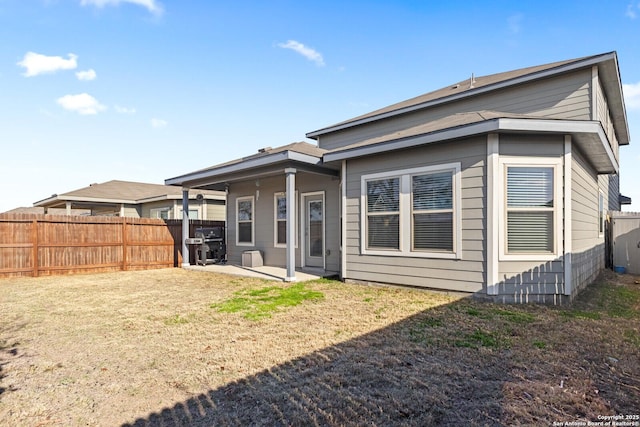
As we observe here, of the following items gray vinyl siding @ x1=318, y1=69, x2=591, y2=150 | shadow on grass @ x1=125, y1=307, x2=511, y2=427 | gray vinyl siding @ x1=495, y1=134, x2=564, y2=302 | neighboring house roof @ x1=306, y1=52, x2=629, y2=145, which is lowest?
shadow on grass @ x1=125, y1=307, x2=511, y2=427

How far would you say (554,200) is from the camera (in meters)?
5.50

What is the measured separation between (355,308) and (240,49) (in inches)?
368

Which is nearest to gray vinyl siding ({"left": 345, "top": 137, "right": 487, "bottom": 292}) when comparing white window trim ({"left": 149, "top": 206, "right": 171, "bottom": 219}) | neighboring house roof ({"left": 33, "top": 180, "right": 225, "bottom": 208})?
neighboring house roof ({"left": 33, "top": 180, "right": 225, "bottom": 208})

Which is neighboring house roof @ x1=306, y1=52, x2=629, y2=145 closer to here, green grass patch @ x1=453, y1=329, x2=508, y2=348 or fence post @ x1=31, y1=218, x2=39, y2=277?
green grass patch @ x1=453, y1=329, x2=508, y2=348

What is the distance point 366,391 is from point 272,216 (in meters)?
7.95

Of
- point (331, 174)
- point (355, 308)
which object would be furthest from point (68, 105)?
point (355, 308)

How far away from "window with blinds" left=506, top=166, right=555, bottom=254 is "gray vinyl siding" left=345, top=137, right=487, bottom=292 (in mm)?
448

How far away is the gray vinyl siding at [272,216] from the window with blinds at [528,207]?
4.13 m

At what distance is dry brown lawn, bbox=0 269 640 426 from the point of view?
237cm

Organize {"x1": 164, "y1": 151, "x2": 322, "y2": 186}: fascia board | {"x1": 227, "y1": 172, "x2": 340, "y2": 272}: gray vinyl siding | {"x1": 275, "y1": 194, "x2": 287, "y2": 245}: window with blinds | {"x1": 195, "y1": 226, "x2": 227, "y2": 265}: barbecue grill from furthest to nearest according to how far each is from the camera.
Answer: {"x1": 195, "y1": 226, "x2": 227, "y2": 265}: barbecue grill
{"x1": 275, "y1": 194, "x2": 287, "y2": 245}: window with blinds
{"x1": 227, "y1": 172, "x2": 340, "y2": 272}: gray vinyl siding
{"x1": 164, "y1": 151, "x2": 322, "y2": 186}: fascia board

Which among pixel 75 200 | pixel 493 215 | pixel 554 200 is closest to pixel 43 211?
pixel 75 200

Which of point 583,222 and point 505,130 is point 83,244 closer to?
point 505,130

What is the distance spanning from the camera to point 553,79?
7.14 metres

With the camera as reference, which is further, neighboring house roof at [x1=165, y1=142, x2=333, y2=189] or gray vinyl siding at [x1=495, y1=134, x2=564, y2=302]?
neighboring house roof at [x1=165, y1=142, x2=333, y2=189]
